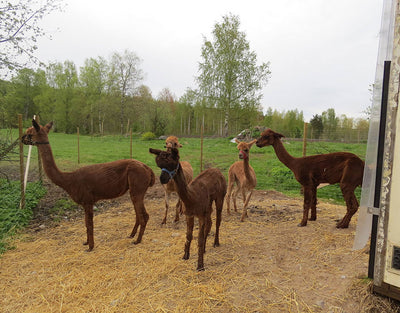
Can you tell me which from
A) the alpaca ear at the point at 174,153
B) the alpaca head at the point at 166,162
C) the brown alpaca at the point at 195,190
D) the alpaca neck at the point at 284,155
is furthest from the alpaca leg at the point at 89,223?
the alpaca neck at the point at 284,155

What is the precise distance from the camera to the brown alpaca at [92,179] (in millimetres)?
4320

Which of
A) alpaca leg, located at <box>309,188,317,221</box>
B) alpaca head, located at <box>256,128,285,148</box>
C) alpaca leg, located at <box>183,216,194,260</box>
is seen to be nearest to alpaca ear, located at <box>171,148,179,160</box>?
alpaca leg, located at <box>183,216,194,260</box>

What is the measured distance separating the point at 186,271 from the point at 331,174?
376 cm

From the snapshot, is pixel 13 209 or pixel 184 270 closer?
pixel 184 270

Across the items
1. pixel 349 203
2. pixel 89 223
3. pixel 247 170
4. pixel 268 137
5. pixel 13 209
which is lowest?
pixel 13 209

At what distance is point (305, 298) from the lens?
2854 millimetres

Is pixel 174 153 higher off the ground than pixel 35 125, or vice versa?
pixel 35 125

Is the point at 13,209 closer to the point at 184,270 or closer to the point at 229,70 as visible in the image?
the point at 184,270

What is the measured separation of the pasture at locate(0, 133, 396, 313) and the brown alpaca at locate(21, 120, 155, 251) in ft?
2.15

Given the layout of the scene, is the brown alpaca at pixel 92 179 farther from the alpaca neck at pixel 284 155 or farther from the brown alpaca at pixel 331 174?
the brown alpaca at pixel 331 174

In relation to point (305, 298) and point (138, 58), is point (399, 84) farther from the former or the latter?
point (138, 58)

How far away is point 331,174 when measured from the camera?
5043 millimetres

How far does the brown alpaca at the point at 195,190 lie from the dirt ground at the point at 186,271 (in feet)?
1.61

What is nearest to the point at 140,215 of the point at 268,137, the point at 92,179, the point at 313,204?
the point at 92,179
